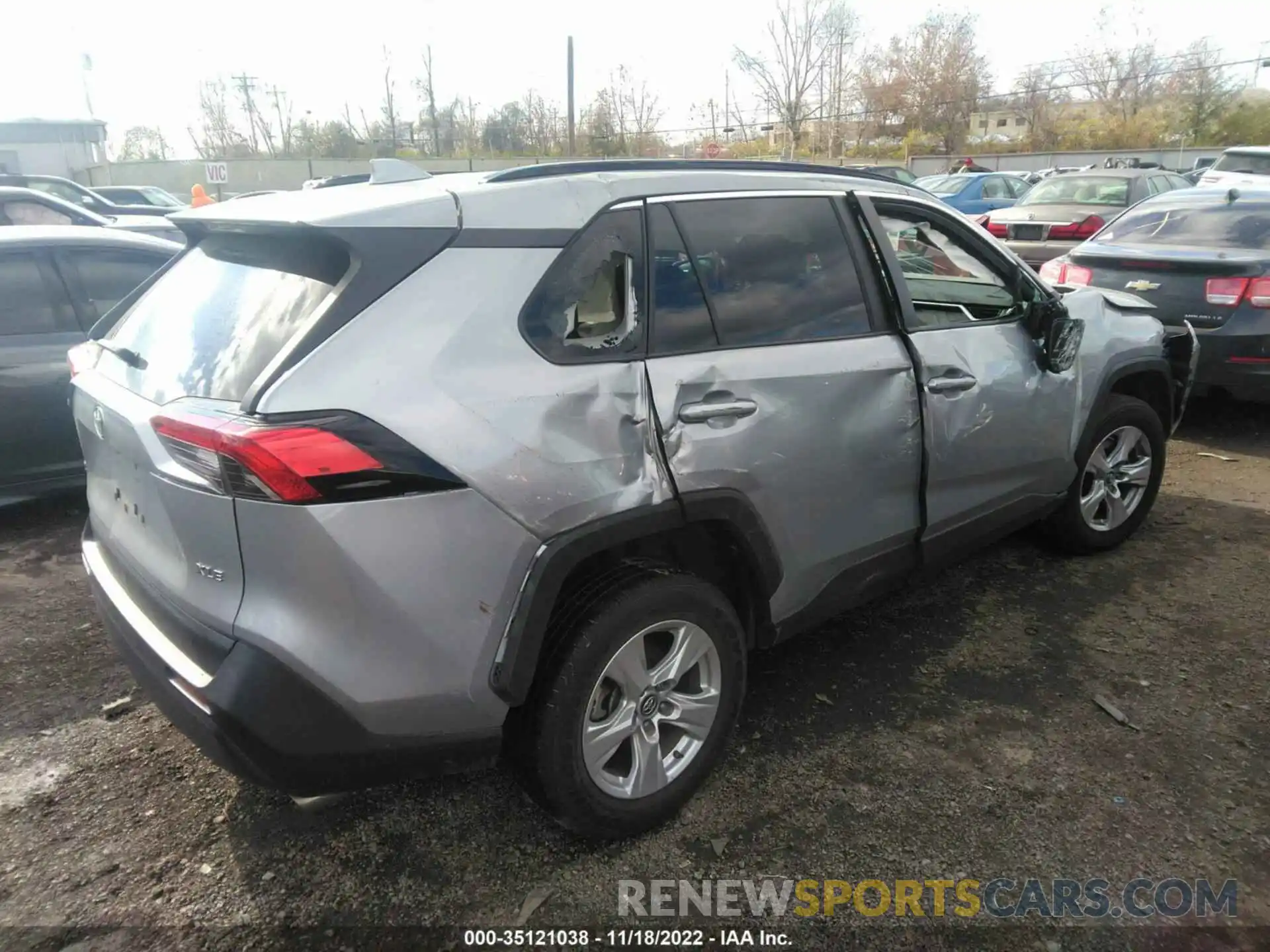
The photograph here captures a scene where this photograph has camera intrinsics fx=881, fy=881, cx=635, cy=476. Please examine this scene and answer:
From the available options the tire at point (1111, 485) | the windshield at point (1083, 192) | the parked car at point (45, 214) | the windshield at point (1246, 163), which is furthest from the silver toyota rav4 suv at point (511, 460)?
the windshield at point (1246, 163)

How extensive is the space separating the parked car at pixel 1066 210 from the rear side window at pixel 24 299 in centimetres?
963

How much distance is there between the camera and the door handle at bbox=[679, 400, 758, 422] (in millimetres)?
2361

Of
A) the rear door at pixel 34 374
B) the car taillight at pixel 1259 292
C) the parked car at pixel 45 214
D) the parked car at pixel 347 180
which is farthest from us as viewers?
the parked car at pixel 45 214

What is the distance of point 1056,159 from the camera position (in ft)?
135

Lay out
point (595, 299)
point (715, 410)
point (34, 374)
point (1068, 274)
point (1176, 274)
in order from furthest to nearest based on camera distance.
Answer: point (1068, 274) → point (1176, 274) → point (34, 374) → point (715, 410) → point (595, 299)

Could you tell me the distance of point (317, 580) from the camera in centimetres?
186

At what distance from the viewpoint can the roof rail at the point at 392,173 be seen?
97.7 inches

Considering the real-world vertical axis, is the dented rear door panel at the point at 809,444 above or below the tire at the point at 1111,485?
above

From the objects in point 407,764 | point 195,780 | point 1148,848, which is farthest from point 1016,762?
point 195,780

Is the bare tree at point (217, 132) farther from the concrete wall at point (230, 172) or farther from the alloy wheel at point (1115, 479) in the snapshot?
the alloy wheel at point (1115, 479)

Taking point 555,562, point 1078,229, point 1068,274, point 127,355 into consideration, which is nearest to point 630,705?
point 555,562

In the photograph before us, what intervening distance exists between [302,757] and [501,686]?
1.49 feet

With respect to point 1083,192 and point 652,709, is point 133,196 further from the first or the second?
point 652,709

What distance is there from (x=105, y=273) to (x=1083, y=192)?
37.8ft
